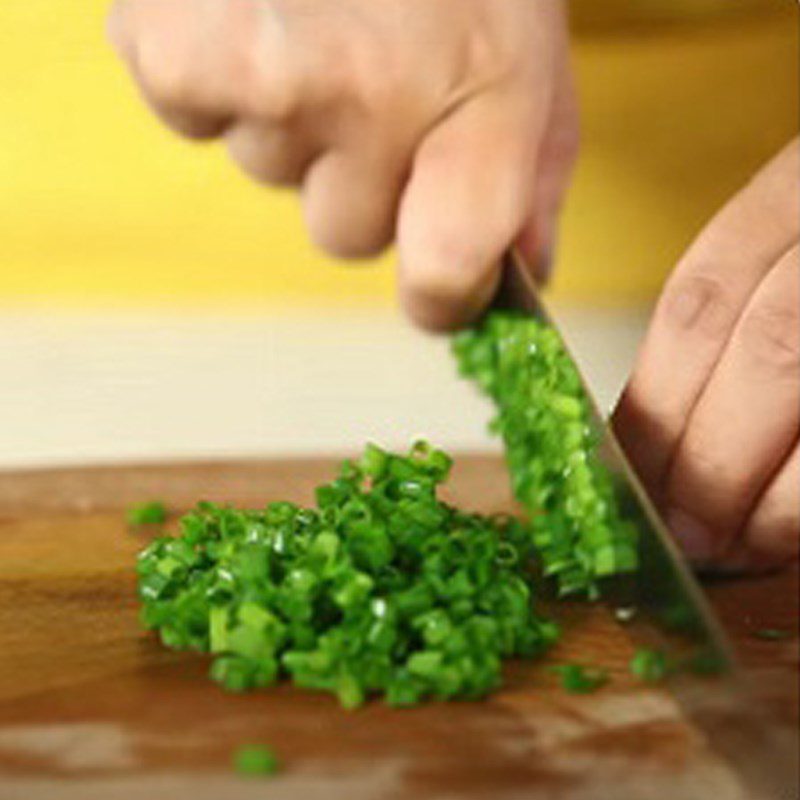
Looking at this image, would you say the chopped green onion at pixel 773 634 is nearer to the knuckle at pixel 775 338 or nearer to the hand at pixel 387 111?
the knuckle at pixel 775 338

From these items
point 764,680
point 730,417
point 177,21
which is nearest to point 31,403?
point 177,21

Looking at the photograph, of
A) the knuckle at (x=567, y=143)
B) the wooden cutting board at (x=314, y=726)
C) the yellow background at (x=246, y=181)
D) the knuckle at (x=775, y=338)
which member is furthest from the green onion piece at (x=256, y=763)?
the yellow background at (x=246, y=181)

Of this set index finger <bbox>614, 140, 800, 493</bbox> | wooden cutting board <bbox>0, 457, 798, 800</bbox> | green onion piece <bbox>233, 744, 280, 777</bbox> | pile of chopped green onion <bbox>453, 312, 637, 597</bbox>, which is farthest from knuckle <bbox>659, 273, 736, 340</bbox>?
green onion piece <bbox>233, 744, 280, 777</bbox>

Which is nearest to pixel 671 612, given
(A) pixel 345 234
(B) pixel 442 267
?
(B) pixel 442 267

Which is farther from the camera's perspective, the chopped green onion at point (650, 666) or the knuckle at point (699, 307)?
the knuckle at point (699, 307)

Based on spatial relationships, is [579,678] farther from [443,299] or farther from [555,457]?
[443,299]

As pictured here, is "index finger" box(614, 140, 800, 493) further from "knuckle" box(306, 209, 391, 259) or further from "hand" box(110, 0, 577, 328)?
"knuckle" box(306, 209, 391, 259)

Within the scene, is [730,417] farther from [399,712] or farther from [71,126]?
[71,126]
